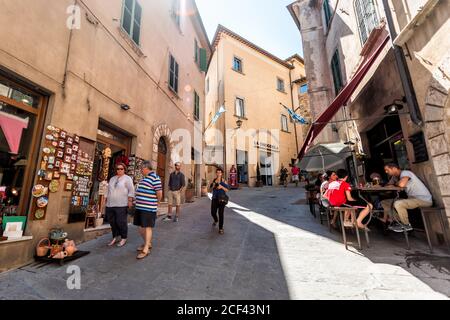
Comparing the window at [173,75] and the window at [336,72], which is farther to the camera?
the window at [173,75]

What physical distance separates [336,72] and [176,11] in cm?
793

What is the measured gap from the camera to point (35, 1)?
3512mm

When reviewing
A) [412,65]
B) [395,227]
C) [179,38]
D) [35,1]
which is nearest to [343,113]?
[412,65]

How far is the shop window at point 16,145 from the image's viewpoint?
10.6ft

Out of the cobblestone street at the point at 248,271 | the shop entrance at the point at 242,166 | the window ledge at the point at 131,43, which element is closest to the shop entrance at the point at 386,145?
the cobblestone street at the point at 248,271

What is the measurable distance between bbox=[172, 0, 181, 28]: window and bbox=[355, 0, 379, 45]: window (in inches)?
294

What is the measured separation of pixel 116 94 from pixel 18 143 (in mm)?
2599

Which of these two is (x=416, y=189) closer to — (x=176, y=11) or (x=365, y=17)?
(x=365, y=17)

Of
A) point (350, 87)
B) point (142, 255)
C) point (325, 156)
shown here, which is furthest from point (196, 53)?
point (142, 255)

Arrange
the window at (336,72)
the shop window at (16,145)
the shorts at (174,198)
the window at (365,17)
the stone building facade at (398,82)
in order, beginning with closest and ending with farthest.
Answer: the shop window at (16,145) < the stone building facade at (398,82) < the window at (365,17) < the shorts at (174,198) < the window at (336,72)

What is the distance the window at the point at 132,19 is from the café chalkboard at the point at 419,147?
7713mm

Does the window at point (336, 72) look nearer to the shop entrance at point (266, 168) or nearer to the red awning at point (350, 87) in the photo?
the red awning at point (350, 87)

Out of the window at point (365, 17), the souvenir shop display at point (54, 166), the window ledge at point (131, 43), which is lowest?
the souvenir shop display at point (54, 166)

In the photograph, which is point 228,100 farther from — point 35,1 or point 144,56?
point 35,1
